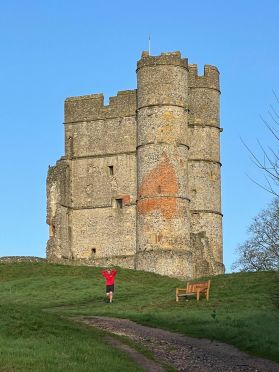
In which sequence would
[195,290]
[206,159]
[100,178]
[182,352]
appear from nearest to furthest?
[182,352], [195,290], [206,159], [100,178]

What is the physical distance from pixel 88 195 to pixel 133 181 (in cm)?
353

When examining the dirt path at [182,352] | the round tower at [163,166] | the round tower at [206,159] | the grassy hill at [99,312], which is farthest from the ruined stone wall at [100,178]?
the dirt path at [182,352]

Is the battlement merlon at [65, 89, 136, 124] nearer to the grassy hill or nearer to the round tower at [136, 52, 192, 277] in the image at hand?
the round tower at [136, 52, 192, 277]

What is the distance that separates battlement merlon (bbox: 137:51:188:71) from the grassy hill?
15.1 m

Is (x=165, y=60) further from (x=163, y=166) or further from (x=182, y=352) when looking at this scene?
(x=182, y=352)

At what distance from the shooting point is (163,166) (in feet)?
207

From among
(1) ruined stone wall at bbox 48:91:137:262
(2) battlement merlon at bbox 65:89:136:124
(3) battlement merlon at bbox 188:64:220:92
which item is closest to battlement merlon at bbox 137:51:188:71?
(3) battlement merlon at bbox 188:64:220:92

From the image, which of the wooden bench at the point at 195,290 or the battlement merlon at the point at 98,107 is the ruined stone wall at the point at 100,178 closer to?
the battlement merlon at the point at 98,107

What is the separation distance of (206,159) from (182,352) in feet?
131

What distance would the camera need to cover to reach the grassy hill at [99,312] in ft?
79.8

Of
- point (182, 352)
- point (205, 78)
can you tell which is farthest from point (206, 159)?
point (182, 352)

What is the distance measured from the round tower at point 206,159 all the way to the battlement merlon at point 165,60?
2390mm

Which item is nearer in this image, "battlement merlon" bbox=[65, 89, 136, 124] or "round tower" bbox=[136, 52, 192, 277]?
"round tower" bbox=[136, 52, 192, 277]

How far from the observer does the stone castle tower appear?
6291 centimetres
